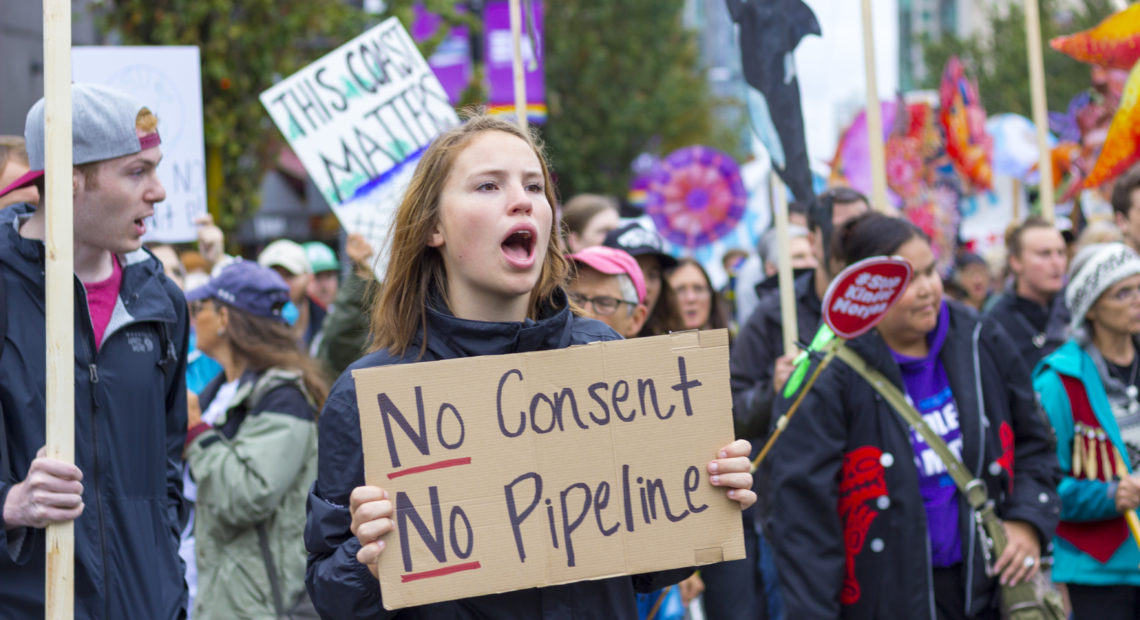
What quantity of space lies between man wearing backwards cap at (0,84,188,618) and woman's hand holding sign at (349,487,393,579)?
2.80ft

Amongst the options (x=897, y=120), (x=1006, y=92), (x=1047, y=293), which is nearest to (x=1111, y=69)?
(x=1047, y=293)

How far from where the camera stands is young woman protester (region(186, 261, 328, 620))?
13.7ft

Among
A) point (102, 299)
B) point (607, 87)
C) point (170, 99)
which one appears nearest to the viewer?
point (102, 299)

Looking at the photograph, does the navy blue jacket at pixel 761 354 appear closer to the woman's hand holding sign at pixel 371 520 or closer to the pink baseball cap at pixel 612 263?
the pink baseball cap at pixel 612 263

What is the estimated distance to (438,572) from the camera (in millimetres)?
2230

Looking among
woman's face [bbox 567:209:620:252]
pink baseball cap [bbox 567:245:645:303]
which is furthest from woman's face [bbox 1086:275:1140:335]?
woman's face [bbox 567:209:620:252]

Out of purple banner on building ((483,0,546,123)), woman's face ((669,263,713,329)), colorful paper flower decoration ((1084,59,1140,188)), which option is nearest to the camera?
woman's face ((669,263,713,329))

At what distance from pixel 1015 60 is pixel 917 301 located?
2849cm

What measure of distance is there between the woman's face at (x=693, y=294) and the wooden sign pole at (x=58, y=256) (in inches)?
135

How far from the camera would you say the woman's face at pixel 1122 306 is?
4.62 metres

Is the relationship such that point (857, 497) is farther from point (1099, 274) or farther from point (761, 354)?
point (1099, 274)

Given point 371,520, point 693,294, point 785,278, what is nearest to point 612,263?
point 785,278

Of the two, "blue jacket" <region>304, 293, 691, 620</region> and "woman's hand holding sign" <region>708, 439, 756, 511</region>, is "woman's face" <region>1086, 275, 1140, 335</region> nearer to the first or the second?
"woman's hand holding sign" <region>708, 439, 756, 511</region>

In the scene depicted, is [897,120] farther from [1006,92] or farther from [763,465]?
[1006,92]
